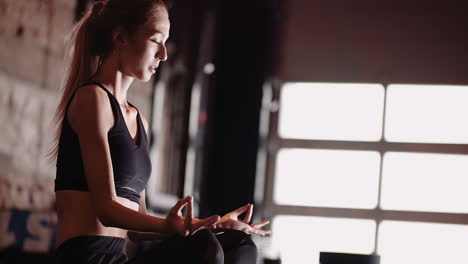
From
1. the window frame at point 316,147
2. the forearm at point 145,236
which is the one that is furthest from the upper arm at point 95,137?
the window frame at point 316,147

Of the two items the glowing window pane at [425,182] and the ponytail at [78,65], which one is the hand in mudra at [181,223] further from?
the glowing window pane at [425,182]

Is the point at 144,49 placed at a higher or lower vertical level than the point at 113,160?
higher

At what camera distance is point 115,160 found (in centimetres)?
142

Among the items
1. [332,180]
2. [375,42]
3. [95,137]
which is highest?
[375,42]

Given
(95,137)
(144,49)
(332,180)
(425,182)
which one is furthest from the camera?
(332,180)

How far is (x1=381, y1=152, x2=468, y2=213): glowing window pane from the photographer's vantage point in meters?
6.44

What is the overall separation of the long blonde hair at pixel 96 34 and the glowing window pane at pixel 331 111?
532 centimetres

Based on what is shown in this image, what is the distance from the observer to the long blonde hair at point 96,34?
148 centimetres

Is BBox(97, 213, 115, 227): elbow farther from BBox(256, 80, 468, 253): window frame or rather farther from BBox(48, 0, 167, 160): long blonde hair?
BBox(256, 80, 468, 253): window frame

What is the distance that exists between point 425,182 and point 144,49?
5.45 metres

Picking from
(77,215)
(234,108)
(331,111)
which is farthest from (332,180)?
(77,215)

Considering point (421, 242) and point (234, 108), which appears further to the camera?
point (421, 242)

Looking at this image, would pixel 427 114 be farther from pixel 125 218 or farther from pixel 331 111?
pixel 125 218

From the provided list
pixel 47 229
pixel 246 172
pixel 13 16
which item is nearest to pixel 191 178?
pixel 246 172
